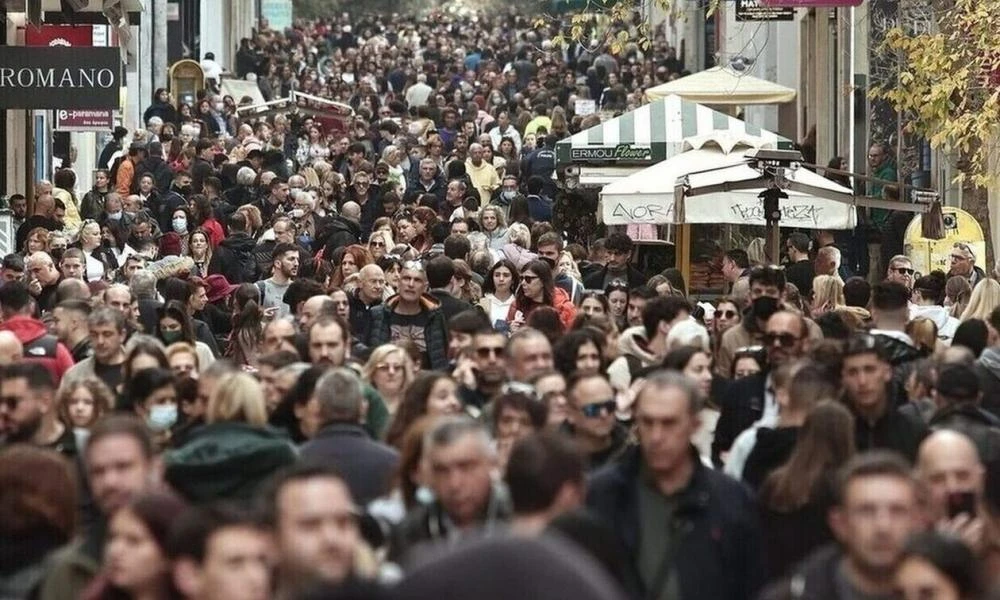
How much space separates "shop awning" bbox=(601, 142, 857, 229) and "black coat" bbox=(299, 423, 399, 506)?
38.8 feet

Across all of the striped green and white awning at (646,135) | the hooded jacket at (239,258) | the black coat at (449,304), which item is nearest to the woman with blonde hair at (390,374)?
the black coat at (449,304)

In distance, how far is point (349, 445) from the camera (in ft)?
30.9

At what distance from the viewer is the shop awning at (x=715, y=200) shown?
70.8 ft

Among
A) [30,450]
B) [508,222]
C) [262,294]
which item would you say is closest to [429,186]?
[508,222]

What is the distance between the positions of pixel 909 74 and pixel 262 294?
600cm

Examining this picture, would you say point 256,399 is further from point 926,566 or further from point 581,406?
point 926,566

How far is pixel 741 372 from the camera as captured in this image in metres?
12.5

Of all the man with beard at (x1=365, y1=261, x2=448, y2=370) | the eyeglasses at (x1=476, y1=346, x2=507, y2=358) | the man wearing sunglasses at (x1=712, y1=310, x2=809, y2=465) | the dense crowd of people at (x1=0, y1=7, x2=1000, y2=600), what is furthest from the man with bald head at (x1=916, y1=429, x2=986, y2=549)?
the man with beard at (x1=365, y1=261, x2=448, y2=370)

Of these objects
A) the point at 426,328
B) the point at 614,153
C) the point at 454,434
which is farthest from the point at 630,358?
the point at 614,153

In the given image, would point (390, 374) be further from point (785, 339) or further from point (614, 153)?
point (614, 153)

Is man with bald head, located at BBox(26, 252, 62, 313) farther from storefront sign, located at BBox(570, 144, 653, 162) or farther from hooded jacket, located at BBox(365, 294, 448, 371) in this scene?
storefront sign, located at BBox(570, 144, 653, 162)

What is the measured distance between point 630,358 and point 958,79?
337 inches

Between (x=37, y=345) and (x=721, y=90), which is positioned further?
(x=721, y=90)

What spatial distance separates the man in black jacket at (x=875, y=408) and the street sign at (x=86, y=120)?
21.5 m
